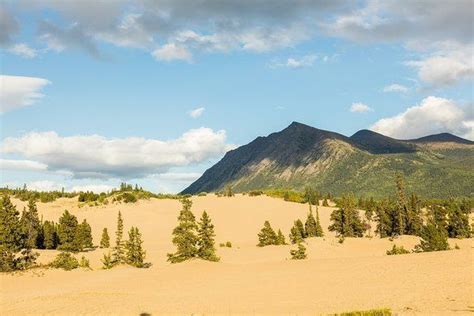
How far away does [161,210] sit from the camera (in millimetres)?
109438

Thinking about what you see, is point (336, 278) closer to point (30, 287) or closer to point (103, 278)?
point (103, 278)

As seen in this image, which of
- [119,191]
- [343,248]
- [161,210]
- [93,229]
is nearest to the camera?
[343,248]

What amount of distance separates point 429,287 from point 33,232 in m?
53.7

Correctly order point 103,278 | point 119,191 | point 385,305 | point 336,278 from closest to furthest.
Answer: point 385,305 < point 336,278 < point 103,278 < point 119,191

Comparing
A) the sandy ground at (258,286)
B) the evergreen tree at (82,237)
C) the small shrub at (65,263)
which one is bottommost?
the sandy ground at (258,286)

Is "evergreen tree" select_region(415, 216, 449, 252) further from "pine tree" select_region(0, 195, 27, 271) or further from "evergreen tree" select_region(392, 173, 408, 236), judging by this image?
"pine tree" select_region(0, 195, 27, 271)

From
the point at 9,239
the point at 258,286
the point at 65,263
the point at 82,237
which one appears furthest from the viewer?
the point at 82,237

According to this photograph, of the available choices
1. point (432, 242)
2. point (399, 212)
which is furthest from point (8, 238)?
point (399, 212)

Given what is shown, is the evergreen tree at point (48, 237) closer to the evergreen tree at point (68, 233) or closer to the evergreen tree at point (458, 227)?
the evergreen tree at point (68, 233)

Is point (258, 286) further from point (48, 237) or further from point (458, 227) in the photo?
point (458, 227)

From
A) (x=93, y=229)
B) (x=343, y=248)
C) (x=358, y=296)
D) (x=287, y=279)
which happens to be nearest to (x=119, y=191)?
(x=93, y=229)

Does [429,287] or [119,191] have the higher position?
[119,191]

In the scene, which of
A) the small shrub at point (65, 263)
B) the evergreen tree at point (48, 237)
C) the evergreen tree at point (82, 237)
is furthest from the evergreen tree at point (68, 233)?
the small shrub at point (65, 263)

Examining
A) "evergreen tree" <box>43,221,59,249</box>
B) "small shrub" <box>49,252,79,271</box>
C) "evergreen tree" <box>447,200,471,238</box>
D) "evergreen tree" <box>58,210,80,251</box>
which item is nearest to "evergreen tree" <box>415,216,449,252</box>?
"evergreen tree" <box>447,200,471,238</box>
